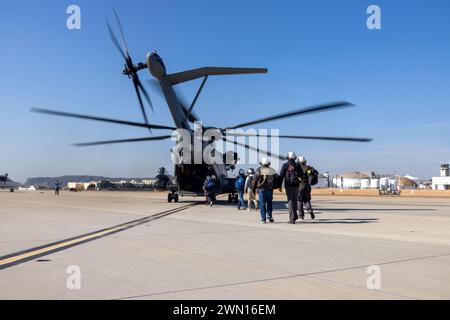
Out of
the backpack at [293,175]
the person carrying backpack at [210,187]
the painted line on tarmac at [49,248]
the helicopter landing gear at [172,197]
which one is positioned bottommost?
the painted line on tarmac at [49,248]

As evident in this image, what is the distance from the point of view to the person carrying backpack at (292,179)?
1199cm

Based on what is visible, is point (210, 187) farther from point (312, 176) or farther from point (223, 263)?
point (223, 263)

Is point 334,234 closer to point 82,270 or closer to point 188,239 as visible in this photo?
point 188,239

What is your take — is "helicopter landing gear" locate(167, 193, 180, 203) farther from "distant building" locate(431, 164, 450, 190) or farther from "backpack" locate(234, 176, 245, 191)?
"distant building" locate(431, 164, 450, 190)

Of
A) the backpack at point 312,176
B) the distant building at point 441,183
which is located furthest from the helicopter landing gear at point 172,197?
the distant building at point 441,183

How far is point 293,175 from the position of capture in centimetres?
1198

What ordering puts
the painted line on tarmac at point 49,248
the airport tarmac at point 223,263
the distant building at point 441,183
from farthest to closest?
the distant building at point 441,183 → the painted line on tarmac at point 49,248 → the airport tarmac at point 223,263

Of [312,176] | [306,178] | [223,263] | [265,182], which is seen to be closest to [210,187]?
[312,176]

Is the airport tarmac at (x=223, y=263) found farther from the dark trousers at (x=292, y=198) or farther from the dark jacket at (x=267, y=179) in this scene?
the dark jacket at (x=267, y=179)

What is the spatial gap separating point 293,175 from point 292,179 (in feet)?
0.36

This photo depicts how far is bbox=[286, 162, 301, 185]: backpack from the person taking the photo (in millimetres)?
11984

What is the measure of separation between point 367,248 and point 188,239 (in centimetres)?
329

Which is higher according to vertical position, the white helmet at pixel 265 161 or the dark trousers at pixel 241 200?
the white helmet at pixel 265 161
